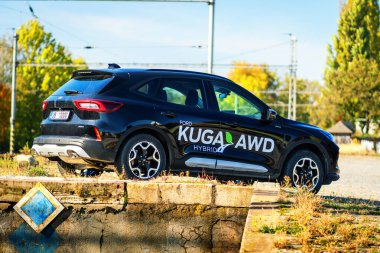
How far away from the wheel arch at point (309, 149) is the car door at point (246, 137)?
6.2 inches

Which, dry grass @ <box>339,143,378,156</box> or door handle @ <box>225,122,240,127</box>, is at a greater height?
door handle @ <box>225,122,240,127</box>

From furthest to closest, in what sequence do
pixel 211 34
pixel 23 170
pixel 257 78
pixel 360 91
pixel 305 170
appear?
pixel 257 78
pixel 360 91
pixel 211 34
pixel 23 170
pixel 305 170

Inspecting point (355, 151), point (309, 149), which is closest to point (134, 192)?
point (309, 149)

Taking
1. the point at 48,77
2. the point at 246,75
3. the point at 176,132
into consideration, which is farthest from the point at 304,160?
the point at 246,75

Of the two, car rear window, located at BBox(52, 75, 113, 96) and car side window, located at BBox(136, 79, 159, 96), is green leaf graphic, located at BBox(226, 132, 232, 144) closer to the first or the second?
car side window, located at BBox(136, 79, 159, 96)

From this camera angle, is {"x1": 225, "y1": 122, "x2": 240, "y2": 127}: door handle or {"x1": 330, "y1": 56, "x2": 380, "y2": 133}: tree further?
{"x1": 330, "y1": 56, "x2": 380, "y2": 133}: tree

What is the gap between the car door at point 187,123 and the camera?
9977 mm

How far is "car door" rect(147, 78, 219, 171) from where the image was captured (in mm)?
9977

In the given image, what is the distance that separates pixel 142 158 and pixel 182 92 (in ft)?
4.07

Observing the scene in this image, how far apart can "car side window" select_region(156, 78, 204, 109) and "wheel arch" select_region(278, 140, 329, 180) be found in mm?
1421

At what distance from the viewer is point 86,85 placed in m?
10.1

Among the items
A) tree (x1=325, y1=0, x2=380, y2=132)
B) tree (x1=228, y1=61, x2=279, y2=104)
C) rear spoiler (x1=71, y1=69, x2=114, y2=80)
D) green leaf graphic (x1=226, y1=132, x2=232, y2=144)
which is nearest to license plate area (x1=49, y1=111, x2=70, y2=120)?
rear spoiler (x1=71, y1=69, x2=114, y2=80)

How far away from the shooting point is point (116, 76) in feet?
32.9

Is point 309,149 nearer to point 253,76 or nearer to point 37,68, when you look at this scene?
point 37,68
